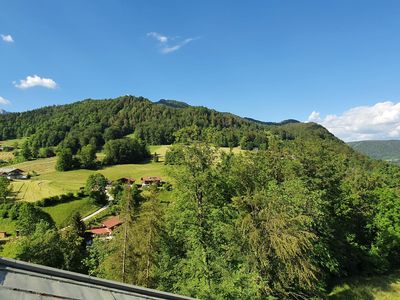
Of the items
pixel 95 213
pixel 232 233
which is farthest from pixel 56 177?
pixel 232 233

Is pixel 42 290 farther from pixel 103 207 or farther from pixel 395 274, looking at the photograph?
pixel 103 207

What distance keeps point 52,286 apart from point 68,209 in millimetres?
75820

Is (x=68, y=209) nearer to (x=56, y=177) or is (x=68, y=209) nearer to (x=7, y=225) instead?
(x=7, y=225)

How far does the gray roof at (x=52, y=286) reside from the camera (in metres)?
3.92

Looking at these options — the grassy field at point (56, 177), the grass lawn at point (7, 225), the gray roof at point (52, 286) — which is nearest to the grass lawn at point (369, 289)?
the gray roof at point (52, 286)

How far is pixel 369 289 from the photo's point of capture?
2727cm

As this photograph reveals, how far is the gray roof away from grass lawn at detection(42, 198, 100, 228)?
65389 mm

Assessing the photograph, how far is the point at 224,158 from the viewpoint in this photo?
23844 mm

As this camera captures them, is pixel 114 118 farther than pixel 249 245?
Yes

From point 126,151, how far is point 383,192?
107850 millimetres

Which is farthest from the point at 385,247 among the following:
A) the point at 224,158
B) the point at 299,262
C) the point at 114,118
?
the point at 114,118

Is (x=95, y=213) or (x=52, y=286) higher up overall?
(x=52, y=286)

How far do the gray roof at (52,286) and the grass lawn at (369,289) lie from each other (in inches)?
1021

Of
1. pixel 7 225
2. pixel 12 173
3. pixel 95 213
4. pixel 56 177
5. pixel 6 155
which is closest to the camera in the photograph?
pixel 7 225
